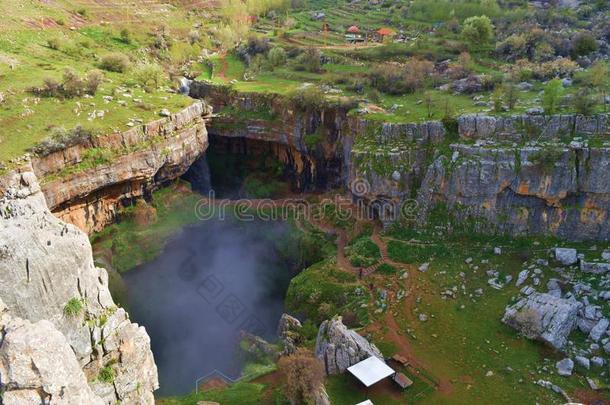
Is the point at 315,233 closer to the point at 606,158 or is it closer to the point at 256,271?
the point at 256,271

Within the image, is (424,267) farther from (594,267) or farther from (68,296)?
(68,296)

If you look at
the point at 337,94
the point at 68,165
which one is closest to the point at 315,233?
the point at 337,94

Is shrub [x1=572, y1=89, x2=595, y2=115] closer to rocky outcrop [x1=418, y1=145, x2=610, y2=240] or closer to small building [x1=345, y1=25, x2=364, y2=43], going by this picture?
rocky outcrop [x1=418, y1=145, x2=610, y2=240]

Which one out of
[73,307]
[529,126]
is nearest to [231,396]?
[73,307]

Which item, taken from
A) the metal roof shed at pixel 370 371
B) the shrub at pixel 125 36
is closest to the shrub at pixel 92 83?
the shrub at pixel 125 36

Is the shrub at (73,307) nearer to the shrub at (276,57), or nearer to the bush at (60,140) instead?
the bush at (60,140)
